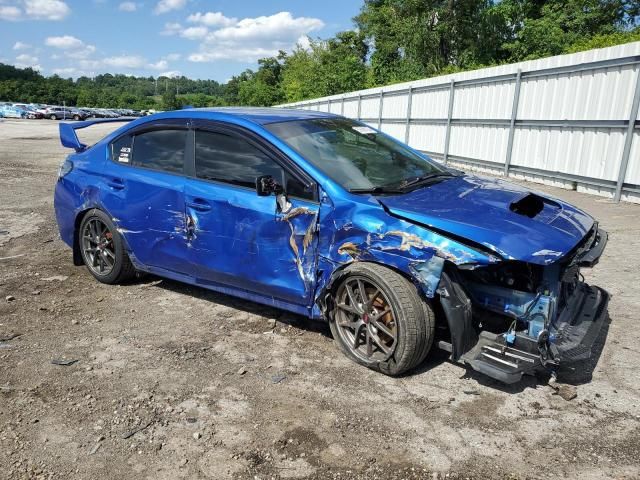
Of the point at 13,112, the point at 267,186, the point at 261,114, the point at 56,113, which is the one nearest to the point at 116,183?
the point at 261,114

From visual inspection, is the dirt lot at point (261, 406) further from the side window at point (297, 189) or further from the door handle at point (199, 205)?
the side window at point (297, 189)

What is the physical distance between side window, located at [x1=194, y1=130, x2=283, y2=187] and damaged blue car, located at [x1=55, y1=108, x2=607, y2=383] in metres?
0.01

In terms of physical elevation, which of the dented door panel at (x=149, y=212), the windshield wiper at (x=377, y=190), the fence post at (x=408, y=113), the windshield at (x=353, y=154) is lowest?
the dented door panel at (x=149, y=212)

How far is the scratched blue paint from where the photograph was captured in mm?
3008

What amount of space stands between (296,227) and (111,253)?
2310 mm

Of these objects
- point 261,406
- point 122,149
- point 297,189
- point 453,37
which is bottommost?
point 261,406

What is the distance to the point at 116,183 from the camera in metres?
4.71

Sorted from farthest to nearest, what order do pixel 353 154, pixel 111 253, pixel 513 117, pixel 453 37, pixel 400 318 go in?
1. pixel 453 37
2. pixel 513 117
3. pixel 111 253
4. pixel 353 154
5. pixel 400 318

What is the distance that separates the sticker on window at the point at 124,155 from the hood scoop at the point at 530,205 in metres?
3.34

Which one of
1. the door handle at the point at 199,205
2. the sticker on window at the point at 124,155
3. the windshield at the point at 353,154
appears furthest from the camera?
the sticker on window at the point at 124,155

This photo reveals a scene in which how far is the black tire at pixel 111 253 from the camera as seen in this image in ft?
15.7

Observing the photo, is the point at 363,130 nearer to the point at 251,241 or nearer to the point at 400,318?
the point at 251,241

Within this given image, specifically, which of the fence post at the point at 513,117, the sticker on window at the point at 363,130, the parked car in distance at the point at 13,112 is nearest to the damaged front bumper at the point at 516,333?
the sticker on window at the point at 363,130

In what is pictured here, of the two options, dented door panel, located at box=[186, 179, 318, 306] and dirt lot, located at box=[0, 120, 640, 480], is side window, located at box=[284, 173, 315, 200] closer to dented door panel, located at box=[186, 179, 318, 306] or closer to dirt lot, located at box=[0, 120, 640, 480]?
dented door panel, located at box=[186, 179, 318, 306]
